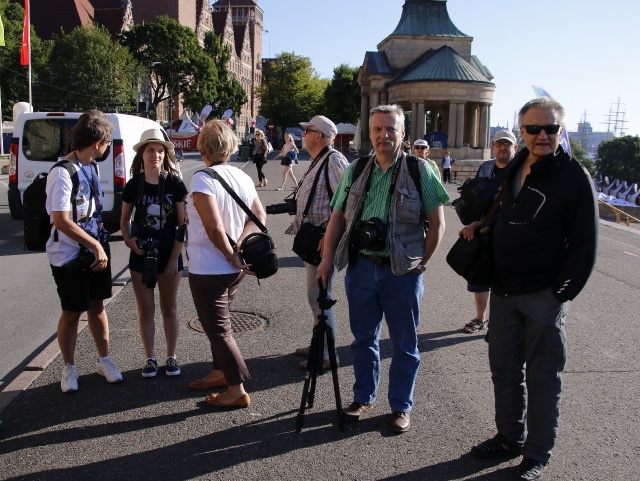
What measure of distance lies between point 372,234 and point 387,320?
616mm

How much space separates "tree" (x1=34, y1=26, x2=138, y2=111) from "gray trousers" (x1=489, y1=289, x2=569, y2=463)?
194ft

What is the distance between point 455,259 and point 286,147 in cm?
1666

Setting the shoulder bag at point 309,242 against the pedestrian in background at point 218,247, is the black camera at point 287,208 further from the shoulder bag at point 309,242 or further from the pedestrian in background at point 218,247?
the pedestrian in background at point 218,247

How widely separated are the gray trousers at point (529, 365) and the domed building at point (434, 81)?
49795 mm

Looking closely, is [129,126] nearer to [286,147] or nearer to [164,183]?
[164,183]

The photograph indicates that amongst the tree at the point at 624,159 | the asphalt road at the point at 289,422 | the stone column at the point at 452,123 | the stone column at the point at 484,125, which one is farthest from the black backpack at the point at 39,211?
the tree at the point at 624,159

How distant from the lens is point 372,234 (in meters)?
4.09

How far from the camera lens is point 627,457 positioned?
395 centimetres

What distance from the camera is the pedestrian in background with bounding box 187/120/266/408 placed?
432cm

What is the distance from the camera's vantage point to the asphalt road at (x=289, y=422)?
3.77 m

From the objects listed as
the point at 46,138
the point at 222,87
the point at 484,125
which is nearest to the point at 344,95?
the point at 222,87

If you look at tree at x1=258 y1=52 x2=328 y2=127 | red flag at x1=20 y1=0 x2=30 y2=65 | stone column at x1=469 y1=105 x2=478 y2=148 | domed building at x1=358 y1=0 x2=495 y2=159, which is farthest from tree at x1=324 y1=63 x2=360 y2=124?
red flag at x1=20 y1=0 x2=30 y2=65

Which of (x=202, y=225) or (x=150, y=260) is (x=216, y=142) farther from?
(x=150, y=260)

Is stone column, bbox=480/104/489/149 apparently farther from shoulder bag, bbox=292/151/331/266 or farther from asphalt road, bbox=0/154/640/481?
shoulder bag, bbox=292/151/331/266
